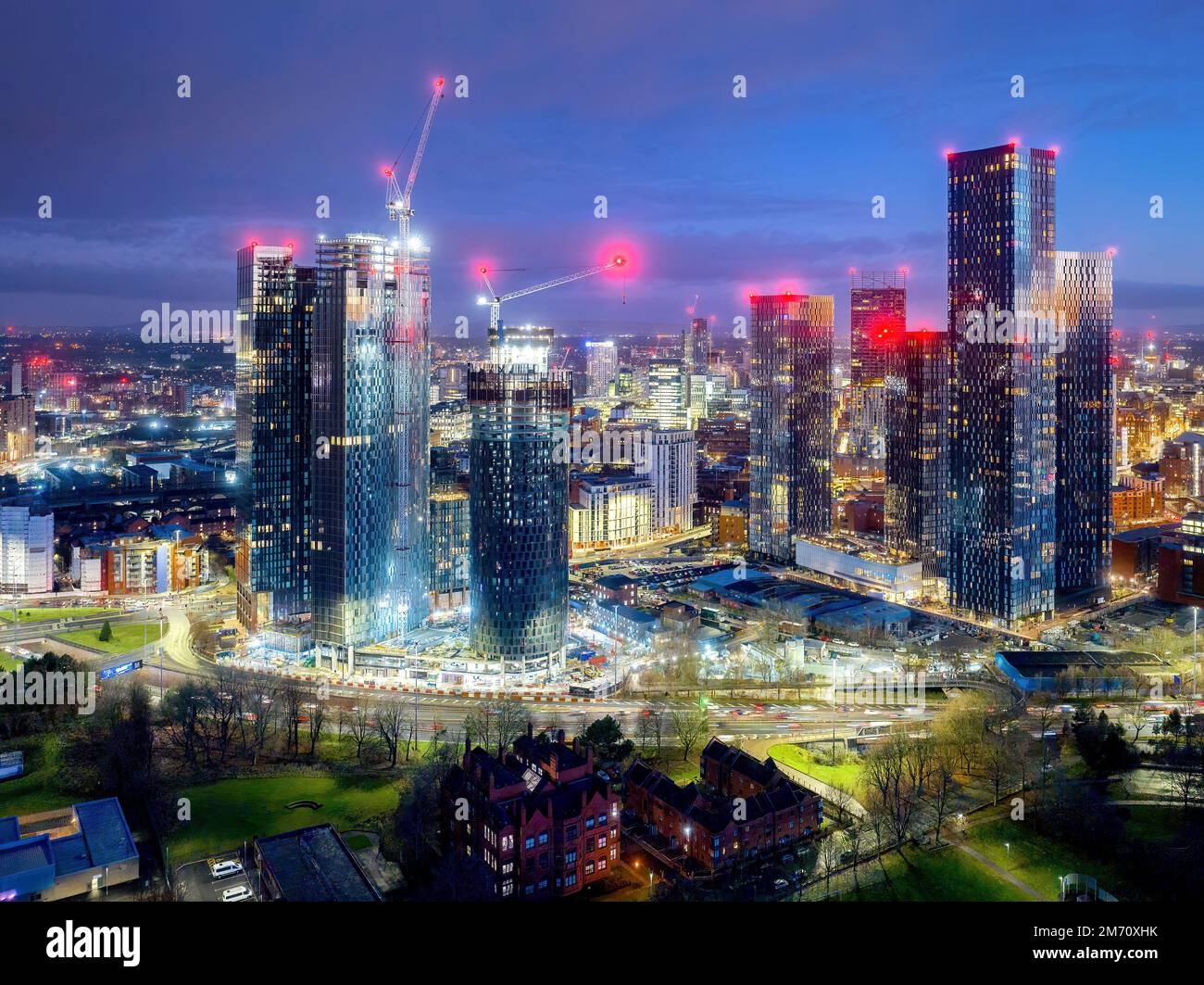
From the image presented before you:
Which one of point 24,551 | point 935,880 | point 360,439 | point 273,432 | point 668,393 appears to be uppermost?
point 668,393

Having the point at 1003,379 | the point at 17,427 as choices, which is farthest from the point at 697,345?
the point at 1003,379

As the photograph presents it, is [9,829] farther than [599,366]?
No

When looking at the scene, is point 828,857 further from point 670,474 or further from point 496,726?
point 670,474

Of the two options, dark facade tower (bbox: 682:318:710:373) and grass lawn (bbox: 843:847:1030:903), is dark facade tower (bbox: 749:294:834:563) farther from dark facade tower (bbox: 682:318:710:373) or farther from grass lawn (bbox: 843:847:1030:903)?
dark facade tower (bbox: 682:318:710:373)

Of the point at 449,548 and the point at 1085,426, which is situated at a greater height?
the point at 1085,426

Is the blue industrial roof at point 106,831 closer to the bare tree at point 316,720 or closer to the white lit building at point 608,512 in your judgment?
the bare tree at point 316,720

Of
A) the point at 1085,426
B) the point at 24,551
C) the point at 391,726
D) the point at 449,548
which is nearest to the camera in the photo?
the point at 391,726
